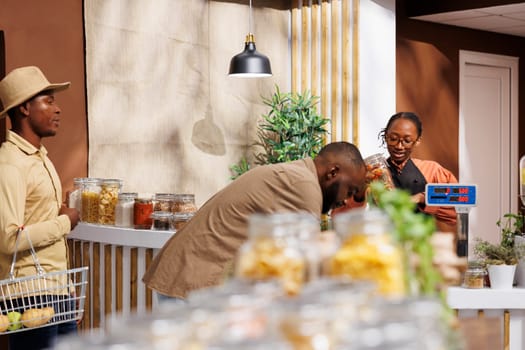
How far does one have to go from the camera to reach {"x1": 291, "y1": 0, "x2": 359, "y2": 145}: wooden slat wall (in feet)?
23.8

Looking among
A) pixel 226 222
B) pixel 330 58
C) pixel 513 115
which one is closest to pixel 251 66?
pixel 330 58

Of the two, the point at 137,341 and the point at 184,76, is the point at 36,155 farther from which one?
the point at 184,76

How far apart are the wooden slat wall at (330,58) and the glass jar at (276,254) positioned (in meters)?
6.00

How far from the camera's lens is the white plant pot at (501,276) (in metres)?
3.30

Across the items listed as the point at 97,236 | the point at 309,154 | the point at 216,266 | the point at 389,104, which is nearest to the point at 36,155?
the point at 216,266

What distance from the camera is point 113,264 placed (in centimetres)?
473

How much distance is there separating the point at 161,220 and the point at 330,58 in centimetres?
326

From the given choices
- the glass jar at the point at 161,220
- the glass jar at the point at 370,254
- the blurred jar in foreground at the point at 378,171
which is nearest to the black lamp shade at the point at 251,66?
the glass jar at the point at 161,220

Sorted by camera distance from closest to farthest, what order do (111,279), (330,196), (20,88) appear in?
(330,196)
(20,88)
(111,279)

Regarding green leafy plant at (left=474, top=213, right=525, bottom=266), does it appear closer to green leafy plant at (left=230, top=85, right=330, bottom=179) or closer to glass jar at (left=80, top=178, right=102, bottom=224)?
glass jar at (left=80, top=178, right=102, bottom=224)

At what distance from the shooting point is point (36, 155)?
3.50 metres

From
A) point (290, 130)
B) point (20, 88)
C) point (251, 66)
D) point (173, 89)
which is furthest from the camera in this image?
point (290, 130)

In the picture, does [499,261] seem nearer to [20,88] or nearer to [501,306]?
[501,306]

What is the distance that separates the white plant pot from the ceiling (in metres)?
4.02
